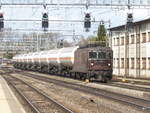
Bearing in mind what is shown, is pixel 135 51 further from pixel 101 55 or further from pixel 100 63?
pixel 100 63

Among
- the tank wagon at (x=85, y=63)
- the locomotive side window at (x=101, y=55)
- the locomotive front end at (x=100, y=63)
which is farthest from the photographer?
the locomotive side window at (x=101, y=55)

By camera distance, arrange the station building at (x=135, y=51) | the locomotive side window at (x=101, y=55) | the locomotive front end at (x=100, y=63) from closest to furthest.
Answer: the locomotive front end at (x=100, y=63) → the locomotive side window at (x=101, y=55) → the station building at (x=135, y=51)

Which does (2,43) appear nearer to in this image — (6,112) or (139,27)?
(139,27)

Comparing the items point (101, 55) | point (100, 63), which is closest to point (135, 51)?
point (101, 55)

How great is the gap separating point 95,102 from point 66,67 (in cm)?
2791

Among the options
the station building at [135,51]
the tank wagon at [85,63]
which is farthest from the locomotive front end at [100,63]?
the station building at [135,51]

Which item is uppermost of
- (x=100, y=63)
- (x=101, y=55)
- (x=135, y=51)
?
(x=135, y=51)

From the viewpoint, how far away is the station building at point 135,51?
5319 cm

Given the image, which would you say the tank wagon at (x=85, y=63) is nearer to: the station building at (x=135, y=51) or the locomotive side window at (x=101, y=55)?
the locomotive side window at (x=101, y=55)

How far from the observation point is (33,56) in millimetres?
76000

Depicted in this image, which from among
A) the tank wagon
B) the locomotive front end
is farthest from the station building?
the locomotive front end

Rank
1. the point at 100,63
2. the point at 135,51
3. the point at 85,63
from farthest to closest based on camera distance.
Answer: the point at 135,51
the point at 85,63
the point at 100,63

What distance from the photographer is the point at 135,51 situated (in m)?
57.0

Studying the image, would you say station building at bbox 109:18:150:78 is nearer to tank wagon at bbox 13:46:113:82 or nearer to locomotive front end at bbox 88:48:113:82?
tank wagon at bbox 13:46:113:82
